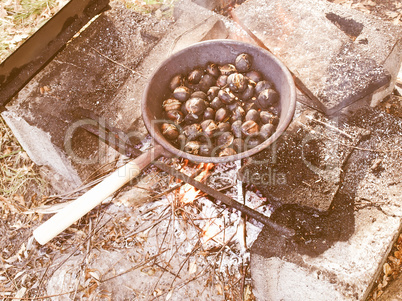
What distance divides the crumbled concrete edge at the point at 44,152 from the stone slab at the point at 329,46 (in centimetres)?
235

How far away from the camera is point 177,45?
9.64 ft

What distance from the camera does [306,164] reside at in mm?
2316

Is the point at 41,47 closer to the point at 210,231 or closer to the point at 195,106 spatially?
the point at 195,106

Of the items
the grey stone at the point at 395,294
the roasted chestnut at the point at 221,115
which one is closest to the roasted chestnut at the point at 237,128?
the roasted chestnut at the point at 221,115

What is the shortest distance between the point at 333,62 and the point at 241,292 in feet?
7.19

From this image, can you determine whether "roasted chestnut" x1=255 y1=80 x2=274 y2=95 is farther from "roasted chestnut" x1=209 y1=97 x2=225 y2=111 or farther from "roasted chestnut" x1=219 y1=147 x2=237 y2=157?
"roasted chestnut" x1=219 y1=147 x2=237 y2=157

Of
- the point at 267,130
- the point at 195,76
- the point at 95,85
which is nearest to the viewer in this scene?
the point at 267,130

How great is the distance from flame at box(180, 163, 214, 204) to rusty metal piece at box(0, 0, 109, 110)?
1779 mm

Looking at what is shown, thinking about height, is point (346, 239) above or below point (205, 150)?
below

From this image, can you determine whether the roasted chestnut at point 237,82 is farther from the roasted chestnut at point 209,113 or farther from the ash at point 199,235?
the ash at point 199,235

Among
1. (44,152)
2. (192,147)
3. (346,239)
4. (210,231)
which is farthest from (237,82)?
(44,152)

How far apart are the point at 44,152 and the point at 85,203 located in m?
1.31

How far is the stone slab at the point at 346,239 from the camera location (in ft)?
6.42

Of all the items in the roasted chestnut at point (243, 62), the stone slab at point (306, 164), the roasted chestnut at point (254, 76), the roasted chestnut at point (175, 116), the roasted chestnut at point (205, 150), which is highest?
the roasted chestnut at point (243, 62)
